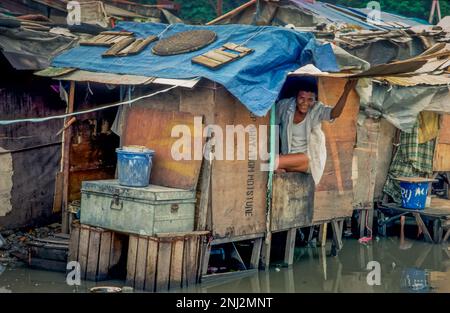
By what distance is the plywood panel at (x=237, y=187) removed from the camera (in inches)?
397

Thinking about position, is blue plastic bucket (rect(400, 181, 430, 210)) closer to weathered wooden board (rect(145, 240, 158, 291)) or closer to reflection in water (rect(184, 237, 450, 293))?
reflection in water (rect(184, 237, 450, 293))

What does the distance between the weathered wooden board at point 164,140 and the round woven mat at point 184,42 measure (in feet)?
2.83

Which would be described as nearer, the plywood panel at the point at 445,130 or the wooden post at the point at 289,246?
the wooden post at the point at 289,246

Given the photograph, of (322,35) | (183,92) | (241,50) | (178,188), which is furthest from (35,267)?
(322,35)

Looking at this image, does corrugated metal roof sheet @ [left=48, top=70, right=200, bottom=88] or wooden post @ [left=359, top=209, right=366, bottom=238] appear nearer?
corrugated metal roof sheet @ [left=48, top=70, right=200, bottom=88]

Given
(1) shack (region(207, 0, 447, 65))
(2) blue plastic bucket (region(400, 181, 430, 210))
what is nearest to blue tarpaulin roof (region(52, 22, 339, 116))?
(2) blue plastic bucket (region(400, 181, 430, 210))

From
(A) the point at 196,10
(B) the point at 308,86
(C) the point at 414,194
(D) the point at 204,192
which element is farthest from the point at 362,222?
(A) the point at 196,10

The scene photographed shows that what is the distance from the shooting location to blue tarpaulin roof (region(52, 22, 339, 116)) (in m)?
9.78

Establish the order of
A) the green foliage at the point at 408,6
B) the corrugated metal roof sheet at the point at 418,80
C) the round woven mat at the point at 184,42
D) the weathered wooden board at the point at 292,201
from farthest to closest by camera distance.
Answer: the green foliage at the point at 408,6 < the corrugated metal roof sheet at the point at 418,80 < the weathered wooden board at the point at 292,201 < the round woven mat at the point at 184,42

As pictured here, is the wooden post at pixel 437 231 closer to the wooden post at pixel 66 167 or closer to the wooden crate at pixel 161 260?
the wooden crate at pixel 161 260

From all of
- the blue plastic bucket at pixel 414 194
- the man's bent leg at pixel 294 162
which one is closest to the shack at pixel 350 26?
the blue plastic bucket at pixel 414 194

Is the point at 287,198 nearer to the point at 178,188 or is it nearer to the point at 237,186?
the point at 237,186

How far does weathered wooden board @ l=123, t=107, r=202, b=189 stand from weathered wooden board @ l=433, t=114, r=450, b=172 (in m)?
6.44

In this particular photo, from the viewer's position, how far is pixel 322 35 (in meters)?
14.9
